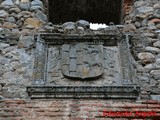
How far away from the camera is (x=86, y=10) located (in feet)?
24.3

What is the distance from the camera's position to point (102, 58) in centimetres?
535

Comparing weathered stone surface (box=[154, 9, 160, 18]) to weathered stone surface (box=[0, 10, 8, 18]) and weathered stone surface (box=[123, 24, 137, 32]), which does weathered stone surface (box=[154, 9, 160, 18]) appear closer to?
weathered stone surface (box=[123, 24, 137, 32])

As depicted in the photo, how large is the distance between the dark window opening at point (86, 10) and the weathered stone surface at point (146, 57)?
1.64 meters

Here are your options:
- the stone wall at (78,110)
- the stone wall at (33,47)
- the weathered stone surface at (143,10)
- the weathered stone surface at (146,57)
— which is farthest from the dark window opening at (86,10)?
the stone wall at (78,110)

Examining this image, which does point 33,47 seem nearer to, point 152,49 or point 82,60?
point 82,60

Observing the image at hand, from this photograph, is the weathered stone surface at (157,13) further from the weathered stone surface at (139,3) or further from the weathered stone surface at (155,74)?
the weathered stone surface at (155,74)

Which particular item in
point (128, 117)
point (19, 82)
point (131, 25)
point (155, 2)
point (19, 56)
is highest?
point (155, 2)

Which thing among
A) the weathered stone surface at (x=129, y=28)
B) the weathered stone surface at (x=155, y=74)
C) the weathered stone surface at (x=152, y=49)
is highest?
the weathered stone surface at (x=129, y=28)

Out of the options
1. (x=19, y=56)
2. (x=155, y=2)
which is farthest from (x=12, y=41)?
(x=155, y=2)

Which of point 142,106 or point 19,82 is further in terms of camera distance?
point 19,82

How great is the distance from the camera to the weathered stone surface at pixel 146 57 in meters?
5.49

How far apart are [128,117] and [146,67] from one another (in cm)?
91

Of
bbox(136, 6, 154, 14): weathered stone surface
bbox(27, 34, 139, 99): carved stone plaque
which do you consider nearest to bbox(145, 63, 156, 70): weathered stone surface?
bbox(27, 34, 139, 99): carved stone plaque

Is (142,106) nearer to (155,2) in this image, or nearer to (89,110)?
(89,110)
